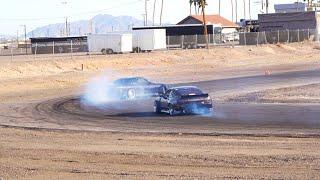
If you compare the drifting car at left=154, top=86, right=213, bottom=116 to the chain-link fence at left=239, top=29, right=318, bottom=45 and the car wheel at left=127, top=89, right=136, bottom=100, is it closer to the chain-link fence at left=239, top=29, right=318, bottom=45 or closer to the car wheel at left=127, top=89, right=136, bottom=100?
the car wheel at left=127, top=89, right=136, bottom=100

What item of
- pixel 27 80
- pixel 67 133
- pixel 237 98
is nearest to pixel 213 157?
pixel 67 133

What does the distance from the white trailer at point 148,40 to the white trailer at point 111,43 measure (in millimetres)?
1536

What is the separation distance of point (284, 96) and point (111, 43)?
55556 mm

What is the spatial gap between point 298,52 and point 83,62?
37307 millimetres

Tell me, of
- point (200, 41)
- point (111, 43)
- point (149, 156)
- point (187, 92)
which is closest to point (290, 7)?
point (200, 41)

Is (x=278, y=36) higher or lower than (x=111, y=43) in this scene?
higher

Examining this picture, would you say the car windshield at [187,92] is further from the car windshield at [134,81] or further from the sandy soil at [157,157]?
the car windshield at [134,81]

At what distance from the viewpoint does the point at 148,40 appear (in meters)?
91.6

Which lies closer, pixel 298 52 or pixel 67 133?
pixel 67 133

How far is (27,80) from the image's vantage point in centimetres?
5700

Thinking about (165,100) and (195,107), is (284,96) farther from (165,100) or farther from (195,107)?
(165,100)

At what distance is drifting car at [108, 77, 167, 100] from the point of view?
3788 cm

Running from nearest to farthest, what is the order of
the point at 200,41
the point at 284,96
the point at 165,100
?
1. the point at 165,100
2. the point at 284,96
3. the point at 200,41

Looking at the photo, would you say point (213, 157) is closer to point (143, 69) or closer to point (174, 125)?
point (174, 125)
